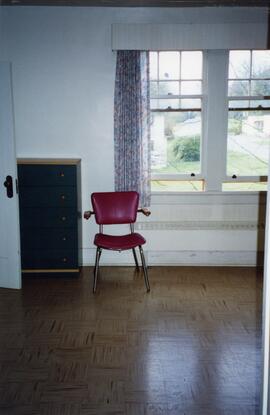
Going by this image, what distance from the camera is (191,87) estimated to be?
5.25 meters

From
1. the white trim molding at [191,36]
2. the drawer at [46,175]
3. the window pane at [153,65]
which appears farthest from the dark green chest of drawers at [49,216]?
the white trim molding at [191,36]

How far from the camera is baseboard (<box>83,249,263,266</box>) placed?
545 centimetres

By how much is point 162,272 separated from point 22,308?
1658 millimetres

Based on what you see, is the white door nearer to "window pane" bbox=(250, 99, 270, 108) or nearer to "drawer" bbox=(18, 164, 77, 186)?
"drawer" bbox=(18, 164, 77, 186)

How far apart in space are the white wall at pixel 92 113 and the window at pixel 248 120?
0.26 m

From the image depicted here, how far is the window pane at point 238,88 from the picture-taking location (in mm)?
5211

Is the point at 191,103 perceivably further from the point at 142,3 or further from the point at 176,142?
the point at 142,3

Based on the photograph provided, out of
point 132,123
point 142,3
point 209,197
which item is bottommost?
point 209,197

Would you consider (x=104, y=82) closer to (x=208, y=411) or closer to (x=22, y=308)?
(x=22, y=308)

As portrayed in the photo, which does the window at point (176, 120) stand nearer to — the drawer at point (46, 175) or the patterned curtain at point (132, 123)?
the patterned curtain at point (132, 123)

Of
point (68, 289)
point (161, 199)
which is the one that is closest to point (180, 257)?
point (161, 199)

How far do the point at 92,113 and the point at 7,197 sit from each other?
136cm

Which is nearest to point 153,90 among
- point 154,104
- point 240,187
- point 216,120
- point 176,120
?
point 154,104

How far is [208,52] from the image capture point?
5.12m
